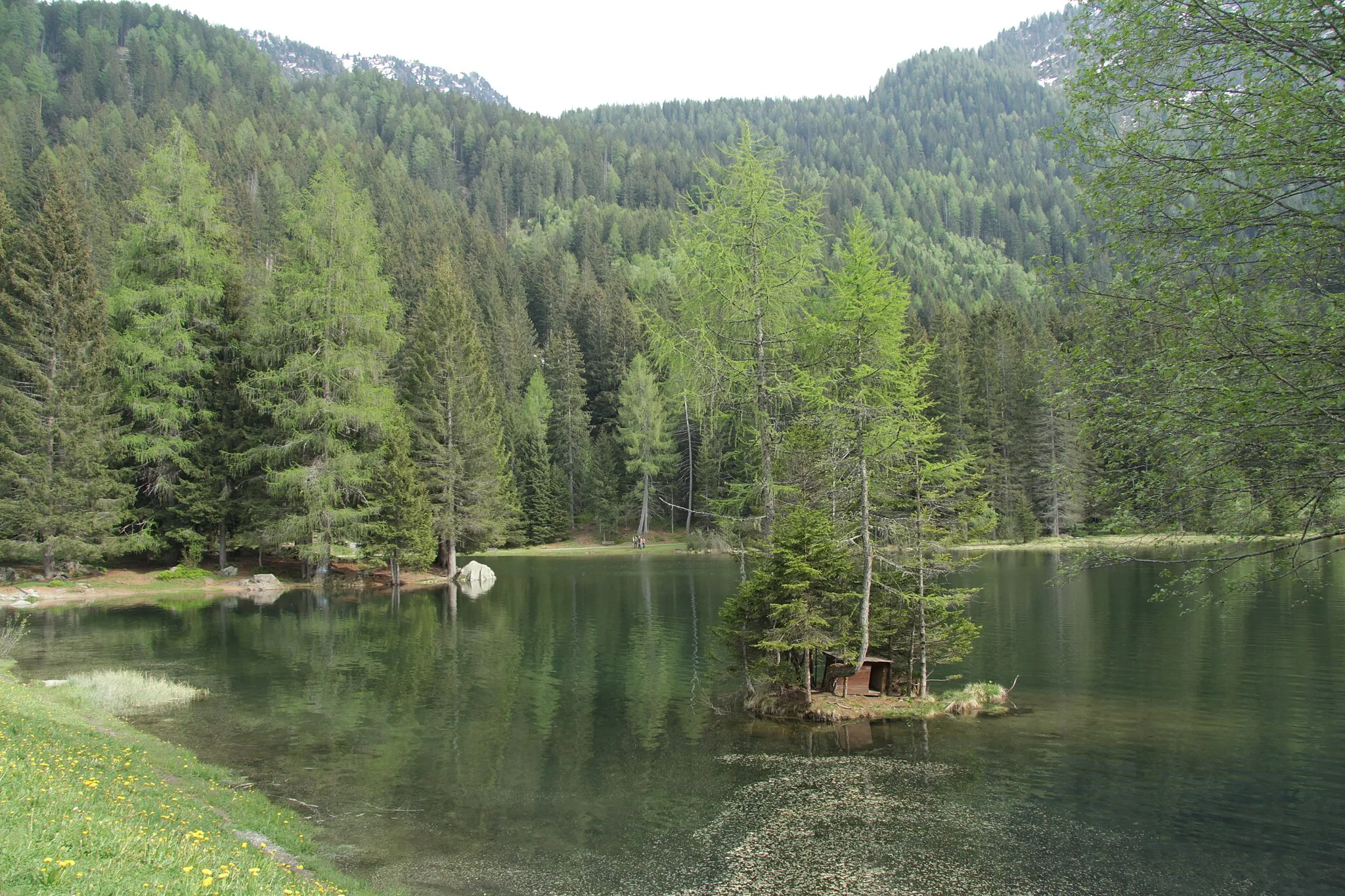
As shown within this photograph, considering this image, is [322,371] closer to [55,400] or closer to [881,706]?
[55,400]

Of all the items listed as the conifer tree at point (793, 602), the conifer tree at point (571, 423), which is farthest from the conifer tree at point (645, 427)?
the conifer tree at point (793, 602)

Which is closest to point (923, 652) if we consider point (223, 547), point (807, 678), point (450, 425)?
point (807, 678)

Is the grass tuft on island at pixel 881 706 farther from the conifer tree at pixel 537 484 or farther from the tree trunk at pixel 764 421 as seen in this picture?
the conifer tree at pixel 537 484

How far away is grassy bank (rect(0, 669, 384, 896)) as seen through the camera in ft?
19.4

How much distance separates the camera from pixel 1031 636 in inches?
1117

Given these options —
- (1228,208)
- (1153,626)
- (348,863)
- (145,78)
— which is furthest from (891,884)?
(145,78)

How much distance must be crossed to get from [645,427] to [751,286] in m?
55.2

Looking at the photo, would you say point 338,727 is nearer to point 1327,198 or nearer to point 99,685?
point 99,685

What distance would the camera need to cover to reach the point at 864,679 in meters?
20.1

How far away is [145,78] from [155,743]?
7044 inches

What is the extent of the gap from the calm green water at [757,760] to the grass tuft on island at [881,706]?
0.62m

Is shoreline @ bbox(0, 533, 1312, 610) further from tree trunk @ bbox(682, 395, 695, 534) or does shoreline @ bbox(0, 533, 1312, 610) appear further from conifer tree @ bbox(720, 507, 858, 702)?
tree trunk @ bbox(682, 395, 695, 534)

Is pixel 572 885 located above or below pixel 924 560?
below

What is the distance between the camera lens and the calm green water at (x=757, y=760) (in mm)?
11188
